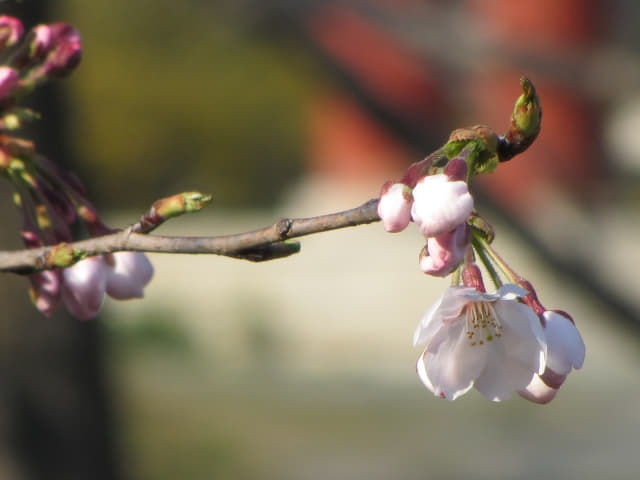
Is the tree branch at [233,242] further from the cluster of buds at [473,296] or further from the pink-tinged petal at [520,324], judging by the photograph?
the pink-tinged petal at [520,324]

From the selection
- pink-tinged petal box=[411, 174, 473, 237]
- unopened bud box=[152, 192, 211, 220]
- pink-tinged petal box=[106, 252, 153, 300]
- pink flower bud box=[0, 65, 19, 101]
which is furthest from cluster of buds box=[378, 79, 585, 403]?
pink flower bud box=[0, 65, 19, 101]

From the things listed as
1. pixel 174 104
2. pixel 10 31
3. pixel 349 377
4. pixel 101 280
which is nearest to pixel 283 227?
pixel 101 280

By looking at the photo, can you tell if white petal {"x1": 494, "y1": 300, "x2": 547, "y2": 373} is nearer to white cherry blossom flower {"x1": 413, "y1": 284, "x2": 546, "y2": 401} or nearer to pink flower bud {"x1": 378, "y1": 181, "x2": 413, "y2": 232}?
white cherry blossom flower {"x1": 413, "y1": 284, "x2": 546, "y2": 401}

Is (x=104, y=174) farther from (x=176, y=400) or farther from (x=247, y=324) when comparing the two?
(x=176, y=400)

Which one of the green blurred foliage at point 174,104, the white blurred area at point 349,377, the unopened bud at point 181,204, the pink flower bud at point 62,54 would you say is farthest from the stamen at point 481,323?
the green blurred foliage at point 174,104

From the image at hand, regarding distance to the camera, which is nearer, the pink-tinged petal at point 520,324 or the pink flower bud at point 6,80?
the pink-tinged petal at point 520,324

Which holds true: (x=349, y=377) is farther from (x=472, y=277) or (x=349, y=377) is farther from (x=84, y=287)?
(x=472, y=277)
